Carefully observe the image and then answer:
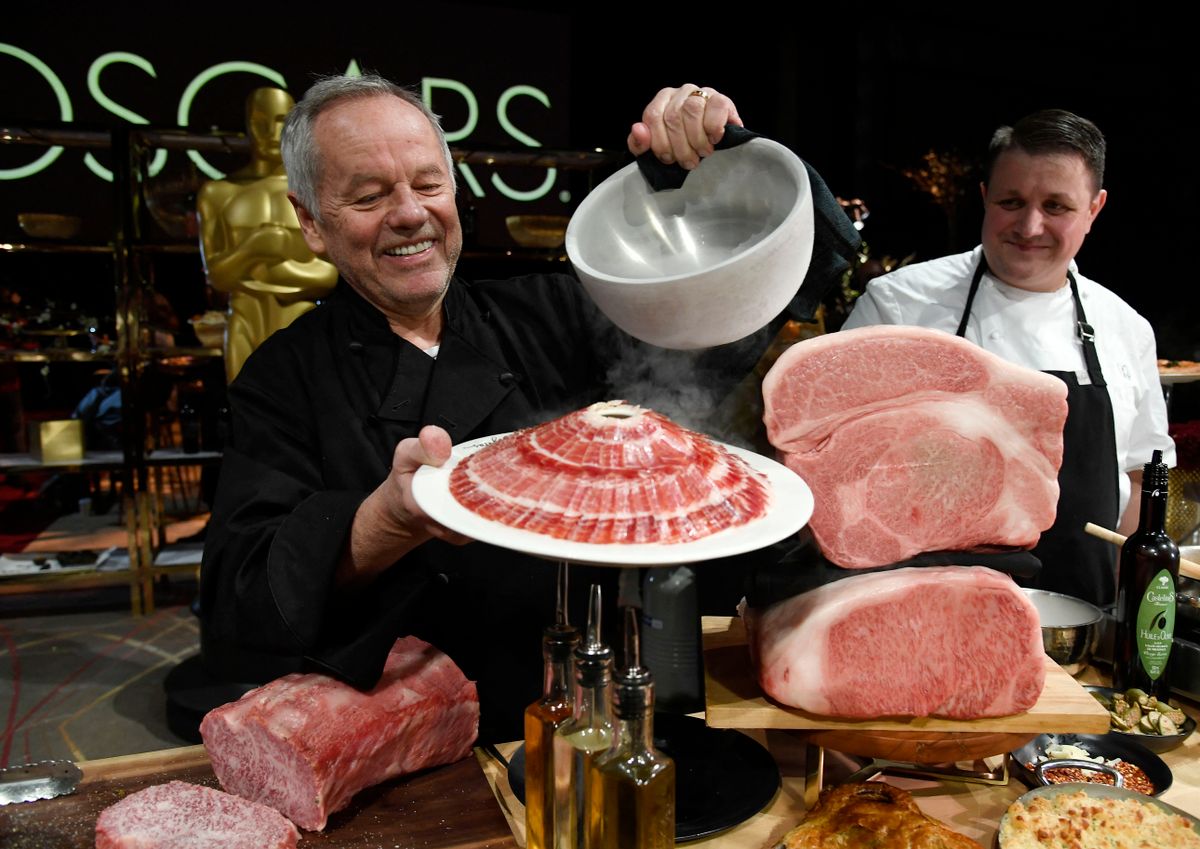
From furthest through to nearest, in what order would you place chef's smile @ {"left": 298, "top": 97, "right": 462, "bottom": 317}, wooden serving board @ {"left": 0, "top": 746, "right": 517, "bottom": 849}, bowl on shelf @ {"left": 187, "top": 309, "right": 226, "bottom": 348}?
bowl on shelf @ {"left": 187, "top": 309, "right": 226, "bottom": 348} < chef's smile @ {"left": 298, "top": 97, "right": 462, "bottom": 317} < wooden serving board @ {"left": 0, "top": 746, "right": 517, "bottom": 849}

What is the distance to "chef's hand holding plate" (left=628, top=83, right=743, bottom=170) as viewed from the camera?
1.54 meters

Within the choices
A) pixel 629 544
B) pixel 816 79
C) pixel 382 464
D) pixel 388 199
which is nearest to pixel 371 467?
pixel 382 464

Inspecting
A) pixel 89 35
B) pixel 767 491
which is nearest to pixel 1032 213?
pixel 767 491

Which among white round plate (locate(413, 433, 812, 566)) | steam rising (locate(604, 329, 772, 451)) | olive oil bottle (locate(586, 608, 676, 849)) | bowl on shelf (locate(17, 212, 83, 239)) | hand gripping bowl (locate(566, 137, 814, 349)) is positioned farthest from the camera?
bowl on shelf (locate(17, 212, 83, 239))

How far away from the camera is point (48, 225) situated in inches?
209

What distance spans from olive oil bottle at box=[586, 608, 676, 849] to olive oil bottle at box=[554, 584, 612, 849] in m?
0.02

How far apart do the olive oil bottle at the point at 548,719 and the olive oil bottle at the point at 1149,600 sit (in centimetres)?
122

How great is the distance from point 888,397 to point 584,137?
6.05 m

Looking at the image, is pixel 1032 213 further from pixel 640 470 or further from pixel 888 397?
pixel 640 470

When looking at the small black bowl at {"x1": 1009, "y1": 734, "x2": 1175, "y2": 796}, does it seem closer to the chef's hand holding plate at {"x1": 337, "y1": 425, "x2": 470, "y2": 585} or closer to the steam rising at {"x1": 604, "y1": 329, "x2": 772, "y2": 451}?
the steam rising at {"x1": 604, "y1": 329, "x2": 772, "y2": 451}

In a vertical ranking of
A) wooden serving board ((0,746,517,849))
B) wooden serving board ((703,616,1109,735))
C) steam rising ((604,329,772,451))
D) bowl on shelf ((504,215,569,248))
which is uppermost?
bowl on shelf ((504,215,569,248))

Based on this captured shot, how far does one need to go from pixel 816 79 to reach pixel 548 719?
6.46 metres

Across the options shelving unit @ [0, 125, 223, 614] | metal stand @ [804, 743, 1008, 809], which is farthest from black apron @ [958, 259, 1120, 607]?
shelving unit @ [0, 125, 223, 614]

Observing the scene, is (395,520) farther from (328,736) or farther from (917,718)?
(917,718)
